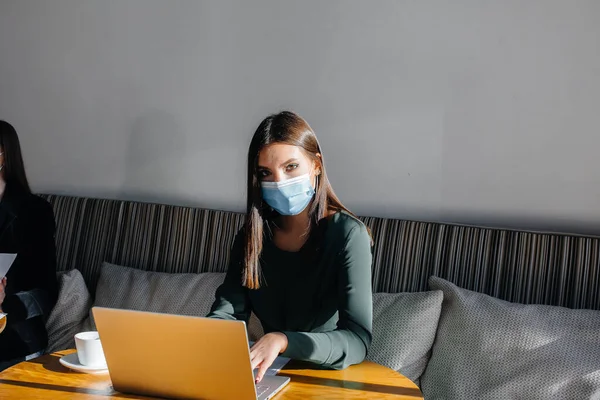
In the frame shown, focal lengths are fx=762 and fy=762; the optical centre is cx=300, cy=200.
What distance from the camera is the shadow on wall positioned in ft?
9.18

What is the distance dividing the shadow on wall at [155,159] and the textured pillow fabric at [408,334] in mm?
1021

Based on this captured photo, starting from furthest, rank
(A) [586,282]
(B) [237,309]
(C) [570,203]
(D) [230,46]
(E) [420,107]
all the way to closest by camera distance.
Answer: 1. (D) [230,46]
2. (E) [420,107]
3. (C) [570,203]
4. (A) [586,282]
5. (B) [237,309]

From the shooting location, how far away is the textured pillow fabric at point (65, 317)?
8.18 ft

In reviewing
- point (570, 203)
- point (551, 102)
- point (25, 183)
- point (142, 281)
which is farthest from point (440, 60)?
point (25, 183)

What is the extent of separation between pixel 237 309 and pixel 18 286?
0.90 metres

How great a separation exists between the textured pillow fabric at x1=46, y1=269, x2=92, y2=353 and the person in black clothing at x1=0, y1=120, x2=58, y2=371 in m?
0.04

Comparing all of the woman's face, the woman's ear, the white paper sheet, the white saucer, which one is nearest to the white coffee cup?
the white saucer

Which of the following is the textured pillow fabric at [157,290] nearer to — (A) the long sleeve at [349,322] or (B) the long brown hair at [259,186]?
(B) the long brown hair at [259,186]

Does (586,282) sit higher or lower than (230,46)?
lower

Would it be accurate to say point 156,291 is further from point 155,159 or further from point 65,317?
point 155,159

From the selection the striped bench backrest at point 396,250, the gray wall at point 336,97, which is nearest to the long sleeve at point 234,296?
the striped bench backrest at point 396,250

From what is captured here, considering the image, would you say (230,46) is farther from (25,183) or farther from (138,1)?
(25,183)

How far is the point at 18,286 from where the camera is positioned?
7.97ft

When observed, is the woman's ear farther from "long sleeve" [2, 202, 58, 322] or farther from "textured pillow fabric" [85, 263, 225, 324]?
"long sleeve" [2, 202, 58, 322]
